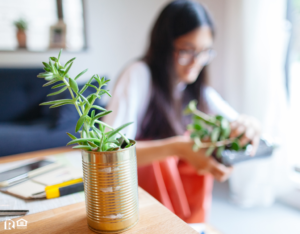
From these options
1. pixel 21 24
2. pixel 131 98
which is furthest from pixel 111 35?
pixel 131 98

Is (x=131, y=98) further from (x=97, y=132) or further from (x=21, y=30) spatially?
(x=21, y=30)

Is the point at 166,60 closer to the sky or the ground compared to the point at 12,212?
closer to the sky

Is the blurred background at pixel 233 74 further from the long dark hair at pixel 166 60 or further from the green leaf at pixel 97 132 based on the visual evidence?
the green leaf at pixel 97 132

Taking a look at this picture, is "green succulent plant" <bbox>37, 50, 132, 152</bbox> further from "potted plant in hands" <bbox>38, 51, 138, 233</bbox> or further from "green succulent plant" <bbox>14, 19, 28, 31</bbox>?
"green succulent plant" <bbox>14, 19, 28, 31</bbox>

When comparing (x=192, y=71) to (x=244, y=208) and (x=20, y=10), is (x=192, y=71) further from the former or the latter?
(x=20, y=10)

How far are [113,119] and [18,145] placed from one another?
1.26 metres

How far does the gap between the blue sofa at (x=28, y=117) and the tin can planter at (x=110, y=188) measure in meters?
1.64

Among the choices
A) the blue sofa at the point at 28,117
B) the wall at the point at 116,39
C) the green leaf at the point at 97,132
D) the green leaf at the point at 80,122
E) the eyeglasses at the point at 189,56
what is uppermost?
the wall at the point at 116,39

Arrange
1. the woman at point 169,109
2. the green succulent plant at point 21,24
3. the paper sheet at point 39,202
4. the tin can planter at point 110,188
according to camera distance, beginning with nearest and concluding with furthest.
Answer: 1. the tin can planter at point 110,188
2. the paper sheet at point 39,202
3. the woman at point 169,109
4. the green succulent plant at point 21,24

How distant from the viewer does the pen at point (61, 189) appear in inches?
20.1

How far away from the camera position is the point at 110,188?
14.5 inches

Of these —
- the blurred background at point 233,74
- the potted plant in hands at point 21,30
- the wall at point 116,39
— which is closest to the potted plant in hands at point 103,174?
the blurred background at point 233,74

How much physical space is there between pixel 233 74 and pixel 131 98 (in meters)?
1.25

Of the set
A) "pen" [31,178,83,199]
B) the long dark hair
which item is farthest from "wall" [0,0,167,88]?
"pen" [31,178,83,199]
